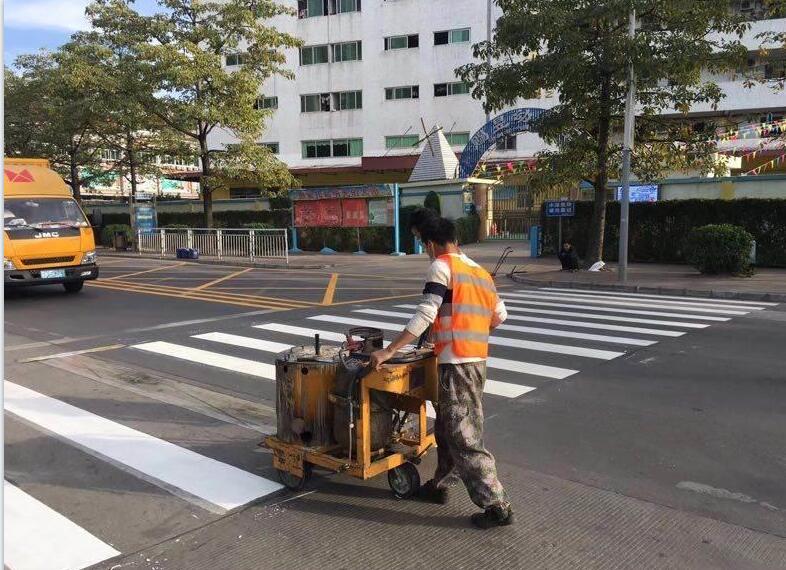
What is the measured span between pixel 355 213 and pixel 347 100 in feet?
64.1

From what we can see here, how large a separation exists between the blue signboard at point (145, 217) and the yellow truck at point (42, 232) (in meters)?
16.7

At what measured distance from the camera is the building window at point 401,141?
42.1 m

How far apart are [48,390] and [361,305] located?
671cm

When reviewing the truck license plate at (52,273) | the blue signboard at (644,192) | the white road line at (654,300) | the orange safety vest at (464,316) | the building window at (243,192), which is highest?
the building window at (243,192)

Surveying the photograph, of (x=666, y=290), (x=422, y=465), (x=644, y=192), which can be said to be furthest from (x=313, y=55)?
(x=422, y=465)

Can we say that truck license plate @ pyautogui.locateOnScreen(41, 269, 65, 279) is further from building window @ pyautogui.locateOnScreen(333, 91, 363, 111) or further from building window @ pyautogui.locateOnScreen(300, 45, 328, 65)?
building window @ pyautogui.locateOnScreen(300, 45, 328, 65)

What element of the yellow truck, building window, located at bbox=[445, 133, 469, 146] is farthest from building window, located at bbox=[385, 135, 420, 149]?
the yellow truck

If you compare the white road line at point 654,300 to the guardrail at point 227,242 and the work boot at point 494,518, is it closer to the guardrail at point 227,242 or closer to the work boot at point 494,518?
the work boot at point 494,518

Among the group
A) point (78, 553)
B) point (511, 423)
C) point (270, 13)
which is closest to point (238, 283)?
point (511, 423)

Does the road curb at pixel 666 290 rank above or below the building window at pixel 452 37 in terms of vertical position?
below

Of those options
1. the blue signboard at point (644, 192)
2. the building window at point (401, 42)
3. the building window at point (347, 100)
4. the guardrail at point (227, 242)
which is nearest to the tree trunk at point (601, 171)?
the blue signboard at point (644, 192)

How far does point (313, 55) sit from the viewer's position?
44938mm

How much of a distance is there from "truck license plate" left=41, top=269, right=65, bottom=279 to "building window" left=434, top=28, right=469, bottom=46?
32.1 metres

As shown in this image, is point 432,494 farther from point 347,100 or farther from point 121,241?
point 347,100
